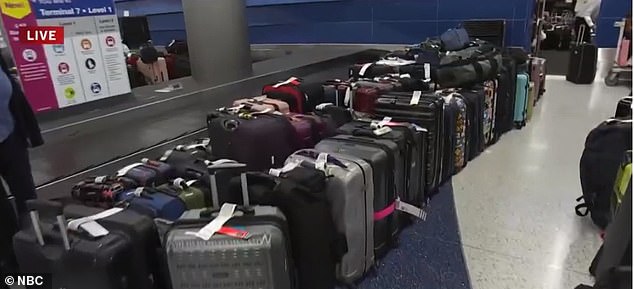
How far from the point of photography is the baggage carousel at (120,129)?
7.00ft

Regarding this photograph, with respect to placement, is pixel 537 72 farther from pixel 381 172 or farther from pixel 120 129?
pixel 120 129

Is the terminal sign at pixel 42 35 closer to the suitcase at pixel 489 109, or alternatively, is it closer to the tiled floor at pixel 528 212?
the tiled floor at pixel 528 212

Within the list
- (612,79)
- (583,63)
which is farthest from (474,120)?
(612,79)

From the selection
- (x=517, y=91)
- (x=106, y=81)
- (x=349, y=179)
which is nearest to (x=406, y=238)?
(x=349, y=179)

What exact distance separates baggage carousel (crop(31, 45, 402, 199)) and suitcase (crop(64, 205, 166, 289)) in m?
0.74

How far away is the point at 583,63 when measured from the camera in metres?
5.49

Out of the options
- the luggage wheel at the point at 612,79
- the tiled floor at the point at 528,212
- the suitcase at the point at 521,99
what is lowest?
the tiled floor at the point at 528,212

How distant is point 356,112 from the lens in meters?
2.62

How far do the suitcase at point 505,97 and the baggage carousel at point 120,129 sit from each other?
1846 mm

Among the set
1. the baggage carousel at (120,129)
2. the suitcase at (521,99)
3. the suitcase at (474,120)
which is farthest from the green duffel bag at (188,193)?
the suitcase at (521,99)

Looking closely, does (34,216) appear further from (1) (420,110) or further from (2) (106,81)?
(1) (420,110)

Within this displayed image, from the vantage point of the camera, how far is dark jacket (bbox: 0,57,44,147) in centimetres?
178

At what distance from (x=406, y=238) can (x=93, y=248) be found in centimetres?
140

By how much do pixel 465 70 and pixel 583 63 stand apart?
3.32m
